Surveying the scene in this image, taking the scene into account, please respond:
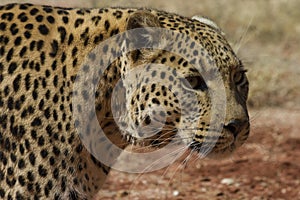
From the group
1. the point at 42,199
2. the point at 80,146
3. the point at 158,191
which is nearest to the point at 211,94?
the point at 80,146

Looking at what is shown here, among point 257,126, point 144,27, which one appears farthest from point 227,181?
point 144,27

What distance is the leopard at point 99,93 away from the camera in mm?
7094

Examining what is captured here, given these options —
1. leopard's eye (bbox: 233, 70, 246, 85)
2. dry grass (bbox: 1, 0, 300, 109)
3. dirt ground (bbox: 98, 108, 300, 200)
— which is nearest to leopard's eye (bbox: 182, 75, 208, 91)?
leopard's eye (bbox: 233, 70, 246, 85)

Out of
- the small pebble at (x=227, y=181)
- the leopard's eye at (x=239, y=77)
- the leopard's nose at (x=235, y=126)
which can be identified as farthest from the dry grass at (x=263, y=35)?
the leopard's nose at (x=235, y=126)

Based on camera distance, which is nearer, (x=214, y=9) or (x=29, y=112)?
(x=29, y=112)

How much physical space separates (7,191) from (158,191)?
359 centimetres

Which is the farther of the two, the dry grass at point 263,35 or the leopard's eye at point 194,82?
the dry grass at point 263,35

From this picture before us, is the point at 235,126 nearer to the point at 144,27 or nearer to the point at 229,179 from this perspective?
the point at 144,27

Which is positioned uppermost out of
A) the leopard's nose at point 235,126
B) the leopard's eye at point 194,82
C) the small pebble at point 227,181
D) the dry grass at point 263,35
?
the leopard's eye at point 194,82

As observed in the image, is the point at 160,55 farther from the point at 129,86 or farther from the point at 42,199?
the point at 42,199

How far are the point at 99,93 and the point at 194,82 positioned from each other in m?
0.78

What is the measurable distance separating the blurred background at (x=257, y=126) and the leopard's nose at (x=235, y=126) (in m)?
1.13

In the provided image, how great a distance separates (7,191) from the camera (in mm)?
7133

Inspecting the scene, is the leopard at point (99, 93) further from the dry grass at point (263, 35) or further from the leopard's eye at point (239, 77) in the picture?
the dry grass at point (263, 35)
